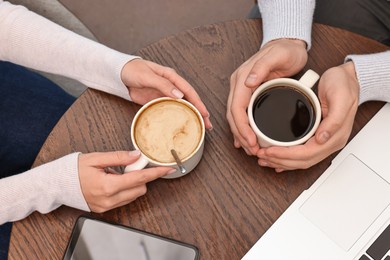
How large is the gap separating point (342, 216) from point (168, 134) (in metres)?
0.33

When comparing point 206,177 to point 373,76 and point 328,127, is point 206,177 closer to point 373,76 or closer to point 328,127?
point 328,127

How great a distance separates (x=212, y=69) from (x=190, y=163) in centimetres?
23

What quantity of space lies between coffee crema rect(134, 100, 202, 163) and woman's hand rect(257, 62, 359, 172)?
126 millimetres

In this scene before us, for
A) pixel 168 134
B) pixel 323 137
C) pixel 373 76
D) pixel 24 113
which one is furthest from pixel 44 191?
pixel 373 76

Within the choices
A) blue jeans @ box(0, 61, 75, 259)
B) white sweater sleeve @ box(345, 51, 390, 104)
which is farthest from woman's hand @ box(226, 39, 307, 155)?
blue jeans @ box(0, 61, 75, 259)

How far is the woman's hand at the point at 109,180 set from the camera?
677mm

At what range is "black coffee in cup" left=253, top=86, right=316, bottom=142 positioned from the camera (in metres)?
0.68

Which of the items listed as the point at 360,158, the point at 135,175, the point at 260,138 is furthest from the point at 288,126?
the point at 135,175

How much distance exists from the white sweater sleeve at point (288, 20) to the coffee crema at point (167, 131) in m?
0.24

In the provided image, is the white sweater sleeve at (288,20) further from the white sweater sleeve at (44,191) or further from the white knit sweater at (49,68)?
the white sweater sleeve at (44,191)

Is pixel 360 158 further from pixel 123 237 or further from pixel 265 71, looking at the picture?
pixel 123 237

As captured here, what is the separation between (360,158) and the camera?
74 centimetres

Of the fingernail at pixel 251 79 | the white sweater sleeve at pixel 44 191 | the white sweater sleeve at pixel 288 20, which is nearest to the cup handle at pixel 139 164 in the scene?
the white sweater sleeve at pixel 44 191

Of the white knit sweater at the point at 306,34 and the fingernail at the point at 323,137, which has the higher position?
the white knit sweater at the point at 306,34
